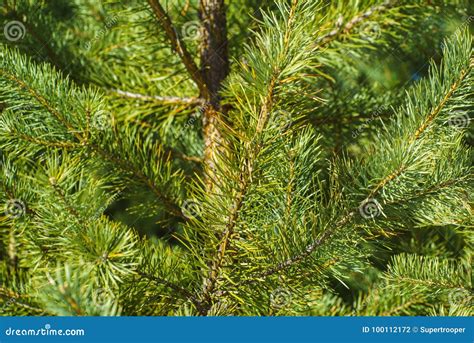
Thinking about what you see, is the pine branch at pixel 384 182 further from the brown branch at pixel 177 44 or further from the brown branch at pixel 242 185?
the brown branch at pixel 177 44

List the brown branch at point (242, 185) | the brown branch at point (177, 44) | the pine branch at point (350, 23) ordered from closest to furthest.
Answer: the brown branch at point (242, 185)
the brown branch at point (177, 44)
the pine branch at point (350, 23)

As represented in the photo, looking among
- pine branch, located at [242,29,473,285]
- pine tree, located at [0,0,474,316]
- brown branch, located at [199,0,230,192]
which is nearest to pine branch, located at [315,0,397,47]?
pine tree, located at [0,0,474,316]

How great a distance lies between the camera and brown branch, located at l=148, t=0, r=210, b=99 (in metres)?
1.04

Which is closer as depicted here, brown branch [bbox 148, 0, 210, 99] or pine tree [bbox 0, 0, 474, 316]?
pine tree [bbox 0, 0, 474, 316]

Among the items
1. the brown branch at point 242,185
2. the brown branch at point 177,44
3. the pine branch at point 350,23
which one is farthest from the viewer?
the pine branch at point 350,23

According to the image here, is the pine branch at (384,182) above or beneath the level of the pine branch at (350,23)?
beneath

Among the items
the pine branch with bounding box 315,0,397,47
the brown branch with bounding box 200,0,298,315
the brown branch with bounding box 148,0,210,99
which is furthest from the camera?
the pine branch with bounding box 315,0,397,47

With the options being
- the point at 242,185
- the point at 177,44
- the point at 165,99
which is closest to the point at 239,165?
the point at 242,185

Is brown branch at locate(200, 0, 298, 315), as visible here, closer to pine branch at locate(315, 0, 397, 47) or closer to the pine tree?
the pine tree

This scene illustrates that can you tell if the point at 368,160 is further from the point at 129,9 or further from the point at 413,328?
the point at 129,9

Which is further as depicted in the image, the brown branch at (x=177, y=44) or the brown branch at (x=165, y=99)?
the brown branch at (x=165, y=99)

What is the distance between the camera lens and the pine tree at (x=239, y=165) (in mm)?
696

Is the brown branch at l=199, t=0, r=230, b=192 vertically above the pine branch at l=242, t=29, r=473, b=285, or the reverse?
the brown branch at l=199, t=0, r=230, b=192

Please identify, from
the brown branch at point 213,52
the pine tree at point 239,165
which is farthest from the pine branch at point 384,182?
the brown branch at point 213,52
